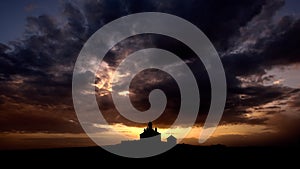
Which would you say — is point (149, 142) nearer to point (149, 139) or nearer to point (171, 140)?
point (149, 139)

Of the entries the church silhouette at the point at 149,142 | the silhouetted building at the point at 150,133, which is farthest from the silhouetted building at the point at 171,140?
the silhouetted building at the point at 150,133

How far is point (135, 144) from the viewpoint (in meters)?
51.8

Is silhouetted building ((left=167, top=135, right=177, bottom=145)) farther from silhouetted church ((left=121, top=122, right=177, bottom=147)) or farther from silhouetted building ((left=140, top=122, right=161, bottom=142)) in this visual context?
silhouetted building ((left=140, top=122, right=161, bottom=142))

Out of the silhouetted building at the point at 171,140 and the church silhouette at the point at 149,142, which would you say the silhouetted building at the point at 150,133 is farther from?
the silhouetted building at the point at 171,140

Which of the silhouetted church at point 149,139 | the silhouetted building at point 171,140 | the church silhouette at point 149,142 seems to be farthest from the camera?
the silhouetted building at point 171,140

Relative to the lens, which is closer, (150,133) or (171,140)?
(150,133)

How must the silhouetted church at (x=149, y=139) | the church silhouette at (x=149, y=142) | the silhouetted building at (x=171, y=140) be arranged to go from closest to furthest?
the church silhouette at (x=149, y=142), the silhouetted church at (x=149, y=139), the silhouetted building at (x=171, y=140)

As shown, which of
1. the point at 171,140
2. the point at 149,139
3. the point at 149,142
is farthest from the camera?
the point at 171,140

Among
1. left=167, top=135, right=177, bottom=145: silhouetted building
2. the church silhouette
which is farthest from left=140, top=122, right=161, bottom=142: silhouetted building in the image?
left=167, top=135, right=177, bottom=145: silhouetted building

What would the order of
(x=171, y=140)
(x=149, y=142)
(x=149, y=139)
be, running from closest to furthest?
(x=149, y=142)
(x=149, y=139)
(x=171, y=140)

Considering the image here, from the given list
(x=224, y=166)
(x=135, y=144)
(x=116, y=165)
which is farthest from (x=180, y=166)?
(x=135, y=144)

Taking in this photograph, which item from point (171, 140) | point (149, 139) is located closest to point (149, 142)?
point (149, 139)

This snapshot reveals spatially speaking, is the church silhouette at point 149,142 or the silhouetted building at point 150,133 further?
the silhouetted building at point 150,133

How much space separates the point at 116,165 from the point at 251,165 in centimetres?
1420
